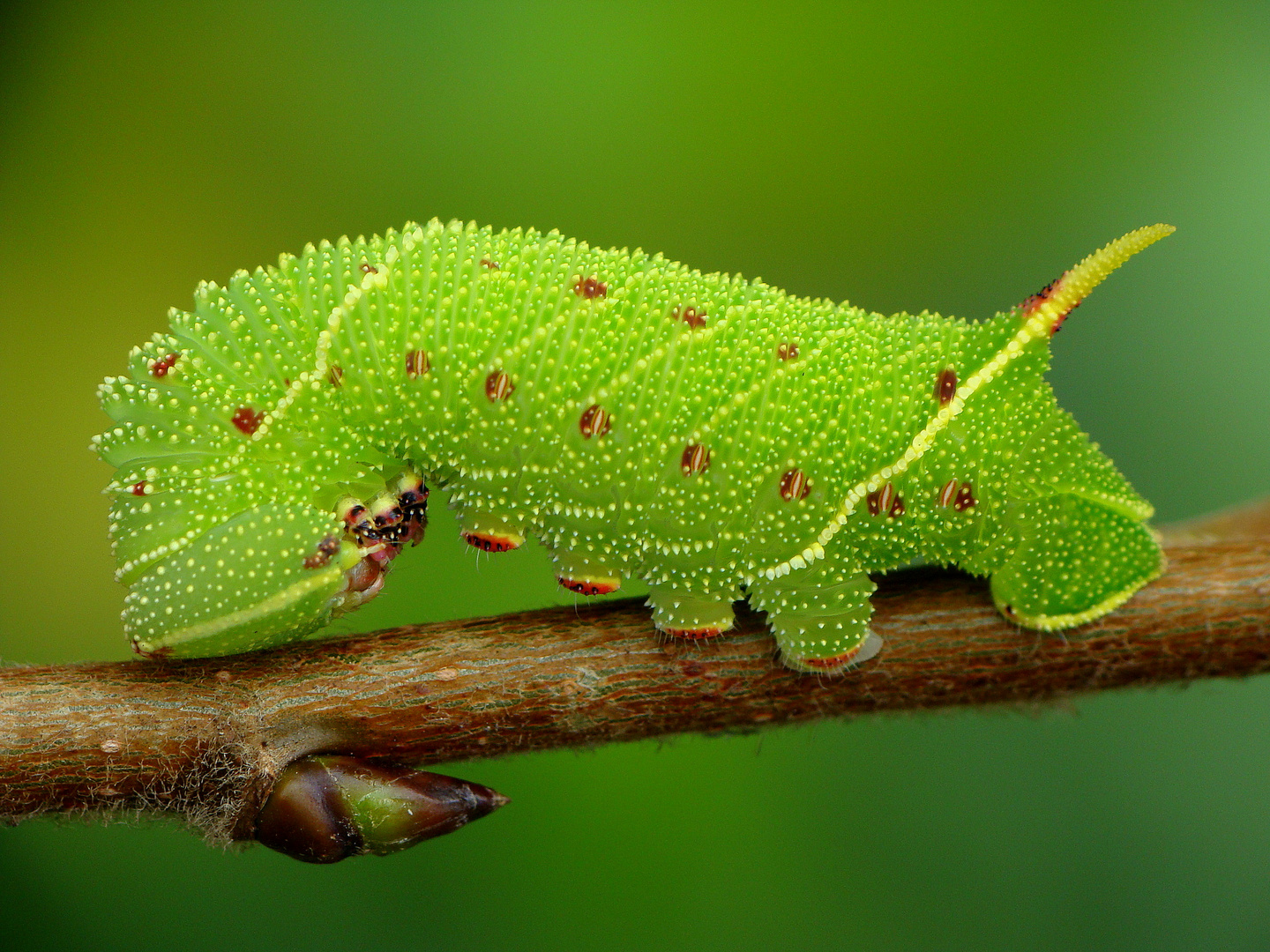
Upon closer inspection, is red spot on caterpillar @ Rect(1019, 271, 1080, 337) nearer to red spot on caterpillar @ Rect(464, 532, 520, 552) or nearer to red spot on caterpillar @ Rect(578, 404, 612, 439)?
red spot on caterpillar @ Rect(578, 404, 612, 439)

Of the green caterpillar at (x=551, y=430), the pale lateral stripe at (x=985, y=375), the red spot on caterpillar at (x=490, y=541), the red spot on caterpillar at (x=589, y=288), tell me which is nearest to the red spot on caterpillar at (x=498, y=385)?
the green caterpillar at (x=551, y=430)

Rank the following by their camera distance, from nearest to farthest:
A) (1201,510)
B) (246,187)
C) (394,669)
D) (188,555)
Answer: (188,555), (394,669), (1201,510), (246,187)

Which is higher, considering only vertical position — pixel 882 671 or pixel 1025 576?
pixel 1025 576

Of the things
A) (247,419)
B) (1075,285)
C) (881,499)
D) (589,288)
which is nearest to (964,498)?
(881,499)

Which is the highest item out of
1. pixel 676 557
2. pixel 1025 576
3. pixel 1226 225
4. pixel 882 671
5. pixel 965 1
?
pixel 965 1

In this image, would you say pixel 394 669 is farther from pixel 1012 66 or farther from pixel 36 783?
pixel 1012 66

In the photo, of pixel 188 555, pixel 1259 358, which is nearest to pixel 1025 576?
pixel 188 555
